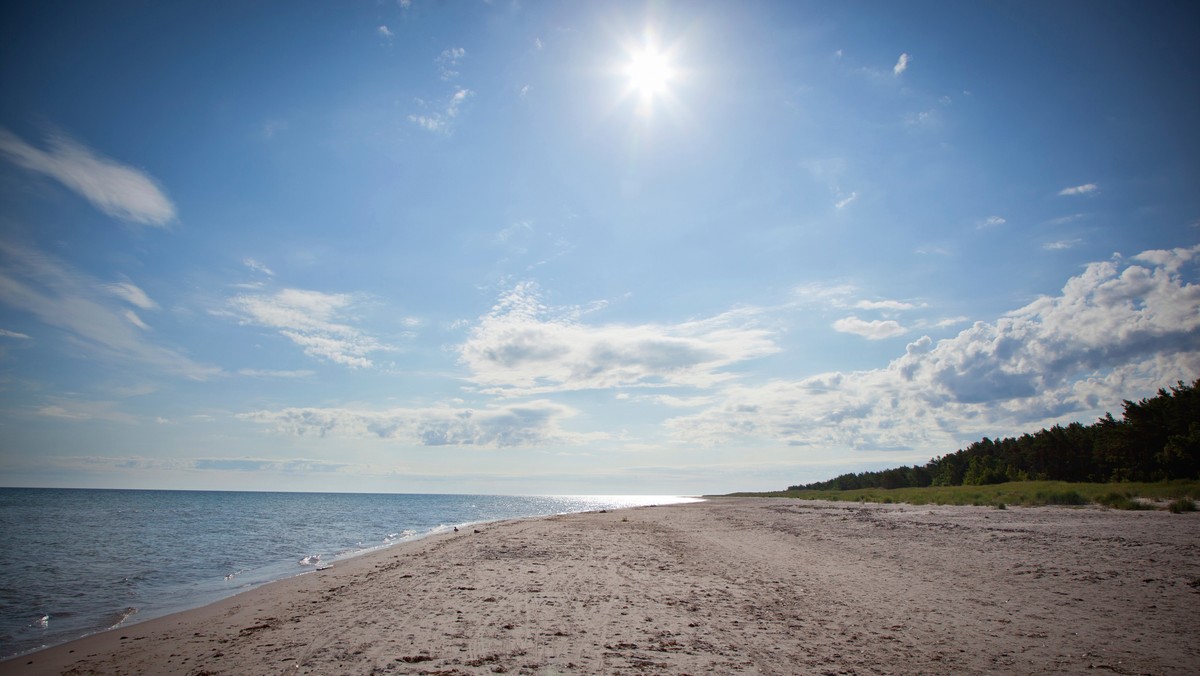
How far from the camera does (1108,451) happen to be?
54.9 metres

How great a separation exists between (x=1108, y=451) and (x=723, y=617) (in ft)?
228

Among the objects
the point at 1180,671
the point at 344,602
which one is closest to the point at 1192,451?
the point at 1180,671

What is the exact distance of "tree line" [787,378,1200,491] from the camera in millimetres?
45812

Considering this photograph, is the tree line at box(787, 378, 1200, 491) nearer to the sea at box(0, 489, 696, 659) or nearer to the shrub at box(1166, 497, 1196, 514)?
the shrub at box(1166, 497, 1196, 514)

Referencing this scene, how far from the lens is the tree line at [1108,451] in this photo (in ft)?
150

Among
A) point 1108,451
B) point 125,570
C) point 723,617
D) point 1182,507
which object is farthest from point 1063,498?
point 125,570

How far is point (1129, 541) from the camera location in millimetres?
16484

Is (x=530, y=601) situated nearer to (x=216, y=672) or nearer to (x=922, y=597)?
(x=216, y=672)

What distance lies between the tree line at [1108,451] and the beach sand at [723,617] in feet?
134

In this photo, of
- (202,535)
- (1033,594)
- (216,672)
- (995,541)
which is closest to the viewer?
(216,672)

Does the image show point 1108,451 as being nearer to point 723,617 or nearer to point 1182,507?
point 1182,507

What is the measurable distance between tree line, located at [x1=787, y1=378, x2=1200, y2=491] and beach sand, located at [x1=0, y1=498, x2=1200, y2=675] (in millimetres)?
40742

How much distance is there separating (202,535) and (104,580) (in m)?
23.7

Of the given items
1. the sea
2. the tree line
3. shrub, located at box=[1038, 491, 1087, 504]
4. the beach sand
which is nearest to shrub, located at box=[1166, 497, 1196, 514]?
the beach sand
